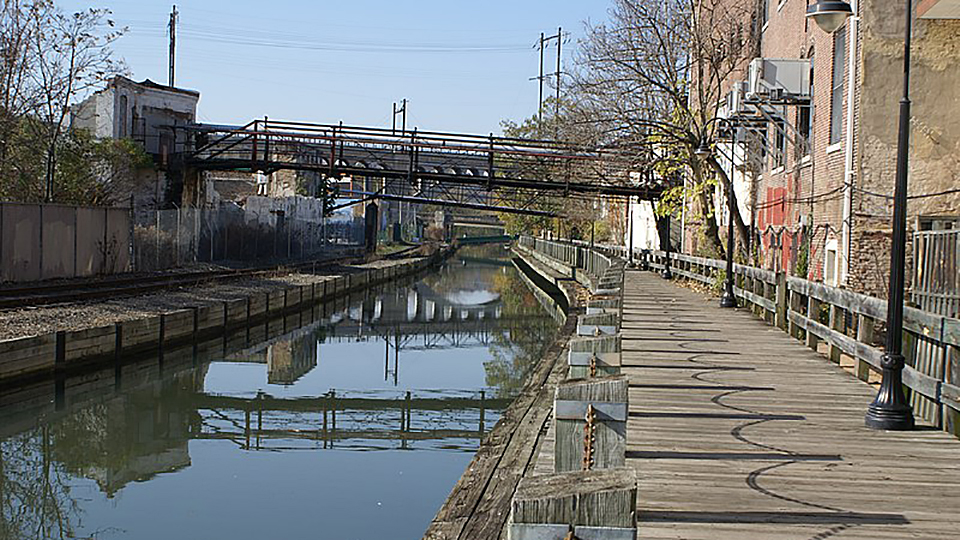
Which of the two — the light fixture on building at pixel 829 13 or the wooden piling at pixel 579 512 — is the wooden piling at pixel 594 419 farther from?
the light fixture on building at pixel 829 13

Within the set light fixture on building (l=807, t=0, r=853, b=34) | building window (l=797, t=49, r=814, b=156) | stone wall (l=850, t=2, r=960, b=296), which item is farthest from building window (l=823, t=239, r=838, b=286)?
light fixture on building (l=807, t=0, r=853, b=34)

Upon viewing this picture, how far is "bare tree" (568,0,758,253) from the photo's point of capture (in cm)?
2998

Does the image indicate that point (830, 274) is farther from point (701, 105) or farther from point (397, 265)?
point (397, 265)

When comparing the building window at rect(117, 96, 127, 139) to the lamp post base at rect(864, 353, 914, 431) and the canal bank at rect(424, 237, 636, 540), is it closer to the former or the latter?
the canal bank at rect(424, 237, 636, 540)

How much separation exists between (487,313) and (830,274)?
22114mm

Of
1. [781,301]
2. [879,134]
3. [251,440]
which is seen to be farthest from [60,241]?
[879,134]

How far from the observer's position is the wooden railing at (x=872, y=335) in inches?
333

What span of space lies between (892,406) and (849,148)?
1081 cm

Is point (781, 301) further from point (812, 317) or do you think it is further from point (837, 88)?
point (837, 88)

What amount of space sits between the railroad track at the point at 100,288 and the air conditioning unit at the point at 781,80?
48.6 ft

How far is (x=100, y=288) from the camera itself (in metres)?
26.4

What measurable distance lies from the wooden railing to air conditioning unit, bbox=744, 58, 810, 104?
5422mm

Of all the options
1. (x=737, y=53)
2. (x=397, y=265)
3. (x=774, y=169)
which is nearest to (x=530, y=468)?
(x=774, y=169)

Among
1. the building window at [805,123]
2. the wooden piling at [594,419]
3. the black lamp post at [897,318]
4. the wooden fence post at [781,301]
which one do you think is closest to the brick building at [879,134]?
the building window at [805,123]
